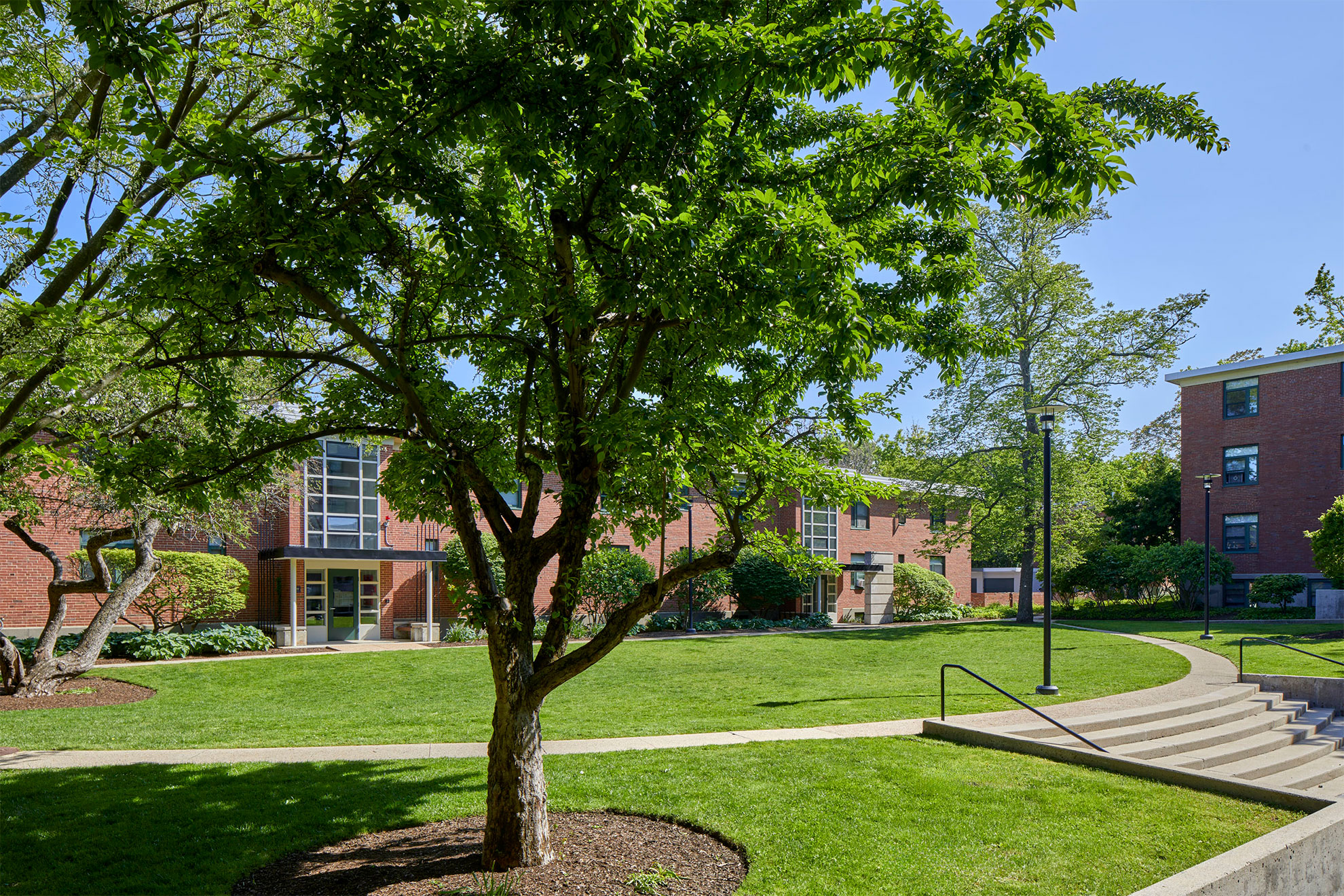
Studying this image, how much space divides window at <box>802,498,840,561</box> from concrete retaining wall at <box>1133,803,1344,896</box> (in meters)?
29.3

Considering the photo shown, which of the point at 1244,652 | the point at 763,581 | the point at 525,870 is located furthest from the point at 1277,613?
the point at 525,870

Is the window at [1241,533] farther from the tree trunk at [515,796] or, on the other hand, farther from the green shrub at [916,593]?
the tree trunk at [515,796]

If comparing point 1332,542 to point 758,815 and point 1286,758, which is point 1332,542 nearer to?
point 1286,758

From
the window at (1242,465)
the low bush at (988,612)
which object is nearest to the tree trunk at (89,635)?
the low bush at (988,612)

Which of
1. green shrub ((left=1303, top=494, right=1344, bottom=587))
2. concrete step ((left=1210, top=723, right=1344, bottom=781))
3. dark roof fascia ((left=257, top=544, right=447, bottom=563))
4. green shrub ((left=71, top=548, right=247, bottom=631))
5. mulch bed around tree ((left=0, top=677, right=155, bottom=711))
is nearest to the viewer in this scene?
concrete step ((left=1210, top=723, right=1344, bottom=781))

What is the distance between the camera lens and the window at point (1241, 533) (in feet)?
121

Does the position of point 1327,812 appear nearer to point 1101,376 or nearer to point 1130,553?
point 1101,376

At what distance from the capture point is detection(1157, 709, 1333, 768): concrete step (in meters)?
11.3

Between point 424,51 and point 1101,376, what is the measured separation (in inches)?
1359

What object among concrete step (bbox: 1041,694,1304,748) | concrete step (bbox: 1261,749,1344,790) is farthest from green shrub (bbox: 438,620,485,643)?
concrete step (bbox: 1261,749,1344,790)

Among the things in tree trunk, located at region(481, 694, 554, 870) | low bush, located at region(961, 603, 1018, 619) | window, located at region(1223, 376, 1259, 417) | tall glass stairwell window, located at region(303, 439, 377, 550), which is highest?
window, located at region(1223, 376, 1259, 417)

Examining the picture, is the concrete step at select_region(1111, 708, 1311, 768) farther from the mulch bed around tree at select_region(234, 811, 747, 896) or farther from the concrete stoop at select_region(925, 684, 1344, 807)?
the mulch bed around tree at select_region(234, 811, 747, 896)

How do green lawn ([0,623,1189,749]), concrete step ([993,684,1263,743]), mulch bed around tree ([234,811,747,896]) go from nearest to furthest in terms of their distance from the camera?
mulch bed around tree ([234,811,747,896]) → concrete step ([993,684,1263,743]) → green lawn ([0,623,1189,749])

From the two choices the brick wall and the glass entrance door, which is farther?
the brick wall
